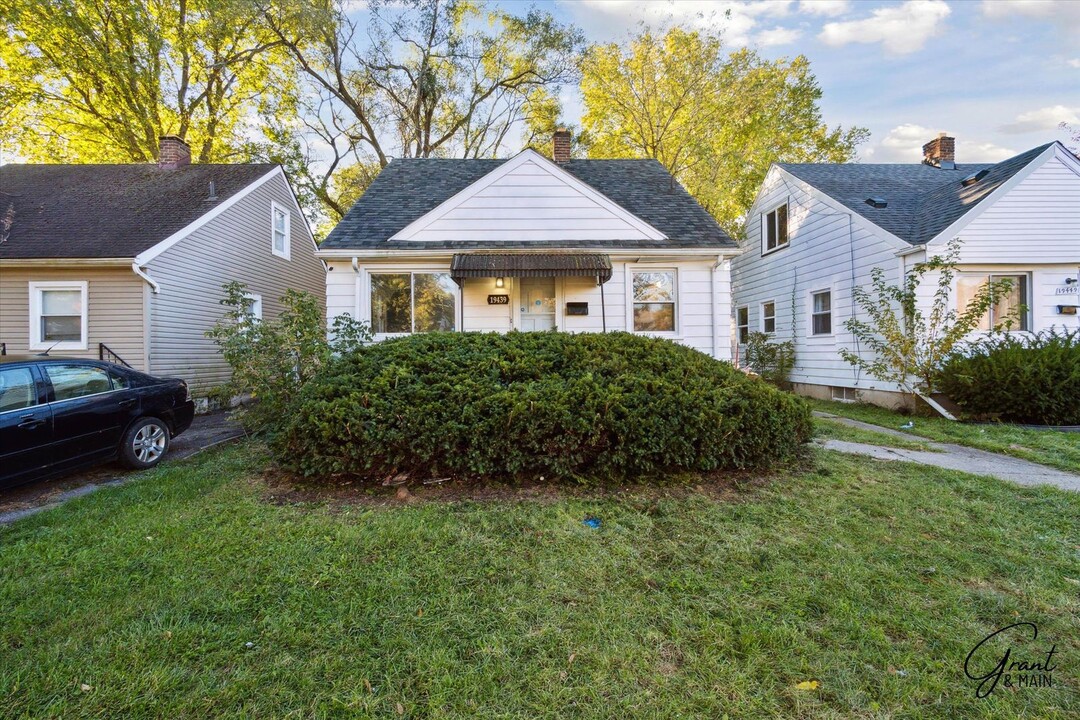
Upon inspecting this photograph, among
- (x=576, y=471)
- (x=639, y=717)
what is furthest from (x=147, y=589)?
(x=576, y=471)

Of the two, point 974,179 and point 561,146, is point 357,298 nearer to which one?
point 561,146

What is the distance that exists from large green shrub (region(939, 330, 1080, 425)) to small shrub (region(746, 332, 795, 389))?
4432mm

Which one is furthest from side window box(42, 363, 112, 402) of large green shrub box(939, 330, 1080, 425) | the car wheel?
large green shrub box(939, 330, 1080, 425)

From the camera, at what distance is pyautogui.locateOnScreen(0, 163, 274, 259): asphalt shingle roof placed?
9172 mm

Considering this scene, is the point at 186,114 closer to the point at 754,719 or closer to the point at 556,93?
the point at 556,93

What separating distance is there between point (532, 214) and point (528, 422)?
245 inches

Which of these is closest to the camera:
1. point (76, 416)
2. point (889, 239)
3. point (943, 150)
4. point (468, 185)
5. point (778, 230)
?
point (76, 416)

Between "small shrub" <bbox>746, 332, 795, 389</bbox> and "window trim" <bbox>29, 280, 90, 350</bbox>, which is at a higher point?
"window trim" <bbox>29, 280, 90, 350</bbox>

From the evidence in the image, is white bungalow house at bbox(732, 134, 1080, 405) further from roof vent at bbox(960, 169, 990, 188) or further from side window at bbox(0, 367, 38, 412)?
side window at bbox(0, 367, 38, 412)

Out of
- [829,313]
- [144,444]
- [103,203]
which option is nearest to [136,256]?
[103,203]

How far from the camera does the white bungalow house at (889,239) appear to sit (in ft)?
27.6

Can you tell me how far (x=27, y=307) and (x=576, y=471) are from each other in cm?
1229

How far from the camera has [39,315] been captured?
360 inches

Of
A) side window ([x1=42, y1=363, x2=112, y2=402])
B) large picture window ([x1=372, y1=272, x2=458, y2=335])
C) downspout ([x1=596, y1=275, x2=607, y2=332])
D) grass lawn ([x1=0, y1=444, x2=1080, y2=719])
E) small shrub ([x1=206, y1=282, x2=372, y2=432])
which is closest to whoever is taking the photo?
grass lawn ([x1=0, y1=444, x2=1080, y2=719])
